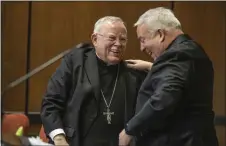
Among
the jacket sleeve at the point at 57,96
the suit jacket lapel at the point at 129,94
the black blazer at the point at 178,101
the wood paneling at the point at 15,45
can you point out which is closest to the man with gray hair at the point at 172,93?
the black blazer at the point at 178,101

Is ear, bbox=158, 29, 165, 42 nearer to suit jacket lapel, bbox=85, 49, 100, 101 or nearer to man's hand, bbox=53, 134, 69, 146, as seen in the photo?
suit jacket lapel, bbox=85, 49, 100, 101

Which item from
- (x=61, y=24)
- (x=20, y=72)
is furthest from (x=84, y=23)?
(x=20, y=72)

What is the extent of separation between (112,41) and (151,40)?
0.34 m

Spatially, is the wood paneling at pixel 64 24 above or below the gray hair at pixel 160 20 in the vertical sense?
below

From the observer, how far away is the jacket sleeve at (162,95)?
189 cm

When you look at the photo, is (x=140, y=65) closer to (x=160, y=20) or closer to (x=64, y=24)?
(x=160, y=20)

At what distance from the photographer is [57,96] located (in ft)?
7.61

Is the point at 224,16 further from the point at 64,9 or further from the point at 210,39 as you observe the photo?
the point at 64,9

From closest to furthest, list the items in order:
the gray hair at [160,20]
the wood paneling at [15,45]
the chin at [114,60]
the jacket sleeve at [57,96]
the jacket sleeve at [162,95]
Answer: the jacket sleeve at [162,95], the gray hair at [160,20], the jacket sleeve at [57,96], the chin at [114,60], the wood paneling at [15,45]

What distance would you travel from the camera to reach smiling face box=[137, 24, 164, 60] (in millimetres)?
2064

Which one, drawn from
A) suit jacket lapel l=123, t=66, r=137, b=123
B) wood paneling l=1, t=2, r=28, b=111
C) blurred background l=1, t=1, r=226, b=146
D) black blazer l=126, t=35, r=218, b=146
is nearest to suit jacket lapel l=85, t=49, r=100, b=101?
suit jacket lapel l=123, t=66, r=137, b=123

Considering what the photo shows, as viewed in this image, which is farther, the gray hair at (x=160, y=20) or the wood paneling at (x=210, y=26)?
the wood paneling at (x=210, y=26)

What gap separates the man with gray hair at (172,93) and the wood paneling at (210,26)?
226cm

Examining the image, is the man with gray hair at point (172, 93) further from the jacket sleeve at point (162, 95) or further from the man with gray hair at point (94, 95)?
the man with gray hair at point (94, 95)
